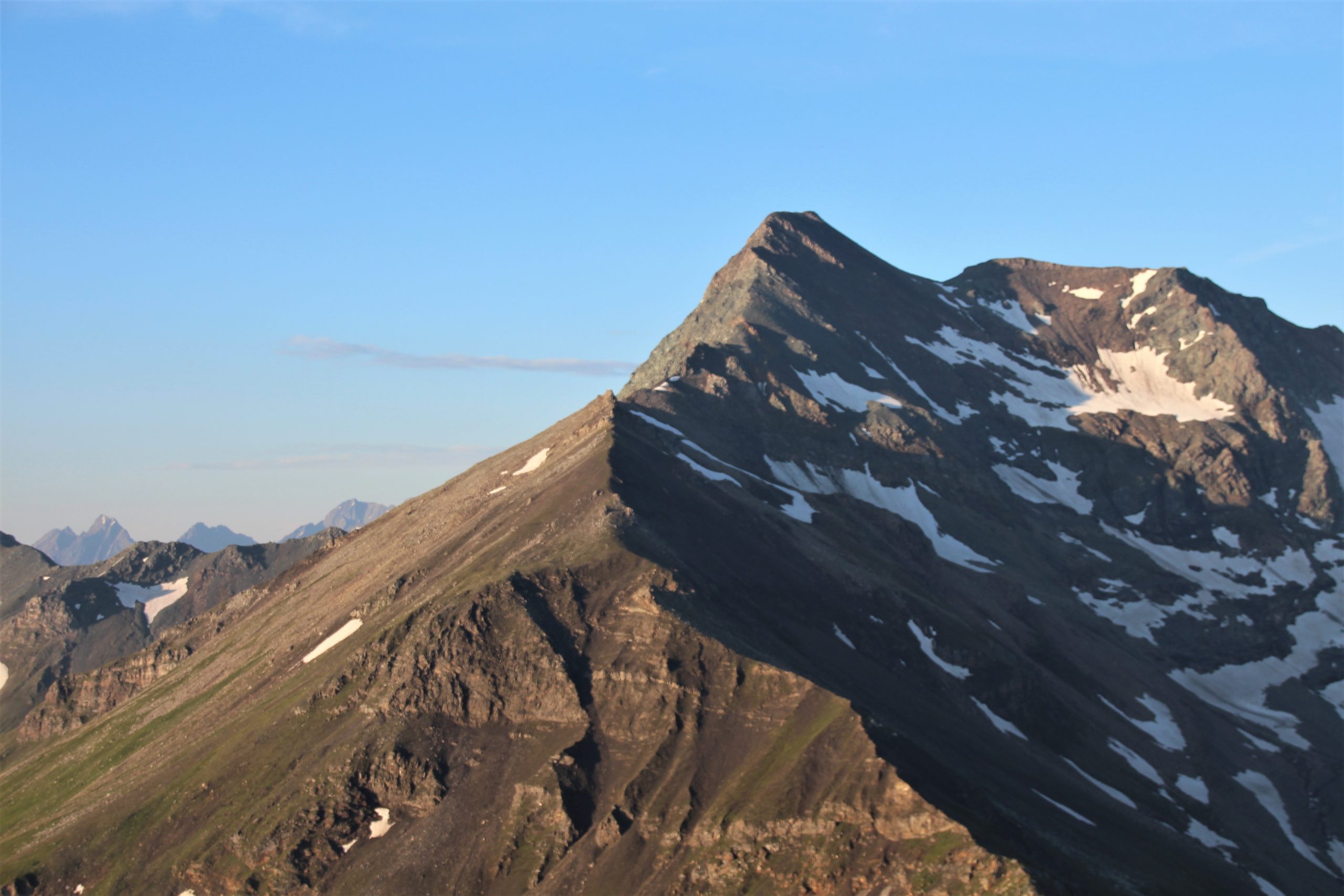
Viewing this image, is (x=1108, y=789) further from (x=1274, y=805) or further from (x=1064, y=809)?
(x=1274, y=805)

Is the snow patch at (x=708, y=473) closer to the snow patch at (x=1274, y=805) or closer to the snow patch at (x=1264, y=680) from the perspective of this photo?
the snow patch at (x=1274, y=805)

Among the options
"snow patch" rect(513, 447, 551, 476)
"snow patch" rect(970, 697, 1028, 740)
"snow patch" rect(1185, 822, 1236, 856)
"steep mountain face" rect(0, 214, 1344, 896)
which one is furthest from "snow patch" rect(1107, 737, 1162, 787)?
"snow patch" rect(513, 447, 551, 476)

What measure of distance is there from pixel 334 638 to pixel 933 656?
181ft

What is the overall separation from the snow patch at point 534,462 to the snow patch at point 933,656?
1721 inches

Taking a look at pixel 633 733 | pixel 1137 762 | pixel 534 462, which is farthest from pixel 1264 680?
pixel 633 733

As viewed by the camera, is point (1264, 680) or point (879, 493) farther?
point (879, 493)

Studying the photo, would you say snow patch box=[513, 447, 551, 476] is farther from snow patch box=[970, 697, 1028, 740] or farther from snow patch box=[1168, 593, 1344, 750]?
snow patch box=[1168, 593, 1344, 750]

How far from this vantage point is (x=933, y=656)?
117688mm

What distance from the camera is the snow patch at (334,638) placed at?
348 feet

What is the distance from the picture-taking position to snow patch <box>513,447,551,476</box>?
137m

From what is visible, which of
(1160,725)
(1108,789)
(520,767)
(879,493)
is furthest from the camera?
(879,493)

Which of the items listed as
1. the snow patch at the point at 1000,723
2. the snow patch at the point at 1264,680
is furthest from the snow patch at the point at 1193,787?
the snow patch at the point at 1264,680

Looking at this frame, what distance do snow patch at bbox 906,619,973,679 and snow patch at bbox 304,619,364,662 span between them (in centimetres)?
5143

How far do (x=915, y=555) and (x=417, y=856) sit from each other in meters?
90.0
